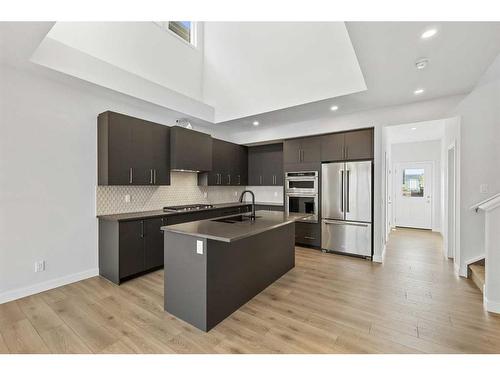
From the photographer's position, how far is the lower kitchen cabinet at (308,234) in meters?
4.82

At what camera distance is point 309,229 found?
491 centimetres

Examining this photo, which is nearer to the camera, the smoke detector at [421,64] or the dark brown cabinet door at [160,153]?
the smoke detector at [421,64]

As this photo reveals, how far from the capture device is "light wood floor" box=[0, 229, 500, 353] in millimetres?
1888

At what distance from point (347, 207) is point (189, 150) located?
10.7ft

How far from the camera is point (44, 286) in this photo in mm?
2906

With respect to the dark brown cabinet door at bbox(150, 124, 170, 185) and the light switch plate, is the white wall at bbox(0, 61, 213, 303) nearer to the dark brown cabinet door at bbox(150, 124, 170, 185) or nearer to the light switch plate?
the dark brown cabinet door at bbox(150, 124, 170, 185)

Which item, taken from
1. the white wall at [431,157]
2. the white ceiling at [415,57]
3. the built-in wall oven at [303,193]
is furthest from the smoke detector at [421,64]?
the white wall at [431,157]

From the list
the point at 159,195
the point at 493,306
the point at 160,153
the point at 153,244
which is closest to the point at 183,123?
the point at 160,153

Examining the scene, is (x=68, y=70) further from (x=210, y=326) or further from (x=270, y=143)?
(x=270, y=143)

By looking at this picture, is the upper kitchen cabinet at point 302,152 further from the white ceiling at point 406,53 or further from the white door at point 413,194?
the white door at point 413,194

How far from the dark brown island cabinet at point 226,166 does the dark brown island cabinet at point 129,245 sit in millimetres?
1680

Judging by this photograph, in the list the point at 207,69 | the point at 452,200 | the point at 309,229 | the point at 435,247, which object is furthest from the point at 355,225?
the point at 207,69

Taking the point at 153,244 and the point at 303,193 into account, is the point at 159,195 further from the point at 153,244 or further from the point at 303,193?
the point at 303,193

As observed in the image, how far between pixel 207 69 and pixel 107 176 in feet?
9.42
